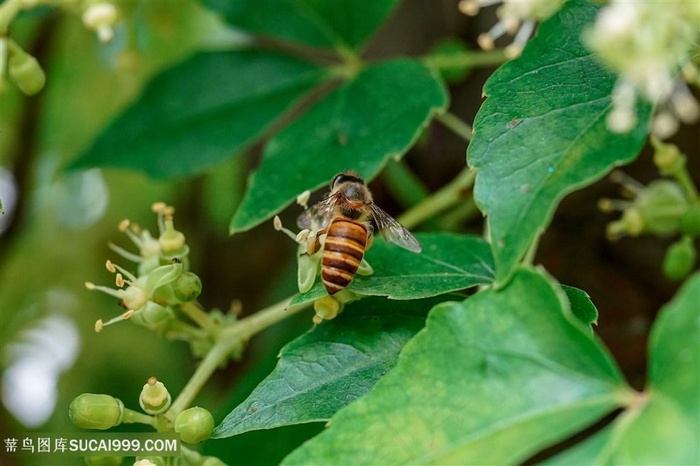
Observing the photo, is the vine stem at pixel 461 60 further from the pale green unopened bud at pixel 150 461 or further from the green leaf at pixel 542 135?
the pale green unopened bud at pixel 150 461

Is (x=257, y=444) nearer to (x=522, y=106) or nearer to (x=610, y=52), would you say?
(x=522, y=106)

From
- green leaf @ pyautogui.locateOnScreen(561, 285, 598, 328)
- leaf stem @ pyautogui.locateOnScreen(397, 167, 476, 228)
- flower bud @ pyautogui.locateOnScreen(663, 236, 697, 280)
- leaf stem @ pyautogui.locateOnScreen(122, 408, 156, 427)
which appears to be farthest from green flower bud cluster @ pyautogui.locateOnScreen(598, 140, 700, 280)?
leaf stem @ pyautogui.locateOnScreen(122, 408, 156, 427)

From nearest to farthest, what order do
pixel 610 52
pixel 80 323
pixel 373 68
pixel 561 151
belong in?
pixel 610 52 → pixel 561 151 → pixel 373 68 → pixel 80 323

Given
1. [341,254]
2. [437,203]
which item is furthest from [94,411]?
[437,203]

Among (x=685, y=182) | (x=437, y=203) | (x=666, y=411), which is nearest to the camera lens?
(x=666, y=411)

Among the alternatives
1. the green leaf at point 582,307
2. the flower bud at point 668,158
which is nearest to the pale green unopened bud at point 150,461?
the green leaf at point 582,307

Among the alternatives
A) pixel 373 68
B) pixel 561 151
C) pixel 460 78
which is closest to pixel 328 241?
pixel 561 151

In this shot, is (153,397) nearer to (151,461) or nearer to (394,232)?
(151,461)
